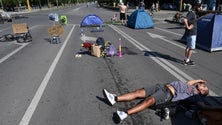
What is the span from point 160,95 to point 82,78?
313cm

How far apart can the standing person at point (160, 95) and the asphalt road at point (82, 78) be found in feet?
0.55

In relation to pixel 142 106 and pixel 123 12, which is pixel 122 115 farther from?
pixel 123 12

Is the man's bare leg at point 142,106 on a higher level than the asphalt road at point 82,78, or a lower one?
higher

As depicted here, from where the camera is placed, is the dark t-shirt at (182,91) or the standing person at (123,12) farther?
the standing person at (123,12)

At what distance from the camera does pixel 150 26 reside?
68.8 ft

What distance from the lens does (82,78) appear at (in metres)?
7.66

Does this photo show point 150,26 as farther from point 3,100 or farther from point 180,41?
point 3,100

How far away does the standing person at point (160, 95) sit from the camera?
199 inches

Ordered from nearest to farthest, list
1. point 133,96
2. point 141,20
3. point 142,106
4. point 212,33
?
point 142,106
point 133,96
point 212,33
point 141,20

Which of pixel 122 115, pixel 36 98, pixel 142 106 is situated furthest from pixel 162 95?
pixel 36 98

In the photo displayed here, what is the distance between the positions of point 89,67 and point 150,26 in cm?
1311

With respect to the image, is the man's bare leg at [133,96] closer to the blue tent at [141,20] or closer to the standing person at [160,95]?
the standing person at [160,95]

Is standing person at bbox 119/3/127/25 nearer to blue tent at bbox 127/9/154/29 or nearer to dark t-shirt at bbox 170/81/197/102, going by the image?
blue tent at bbox 127/9/154/29

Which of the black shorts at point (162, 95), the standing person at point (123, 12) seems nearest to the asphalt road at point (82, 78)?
the black shorts at point (162, 95)
